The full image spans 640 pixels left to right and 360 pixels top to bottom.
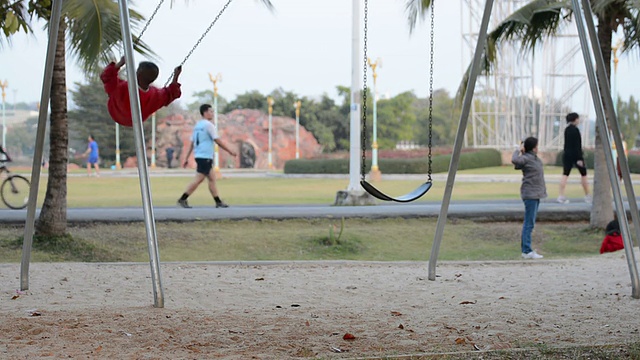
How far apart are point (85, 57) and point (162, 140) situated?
152 feet

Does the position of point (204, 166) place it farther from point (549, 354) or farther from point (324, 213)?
point (549, 354)

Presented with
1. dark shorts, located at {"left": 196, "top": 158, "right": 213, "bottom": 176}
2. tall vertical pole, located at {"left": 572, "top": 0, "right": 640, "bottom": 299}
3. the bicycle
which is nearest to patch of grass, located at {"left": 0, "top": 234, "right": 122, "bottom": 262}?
dark shorts, located at {"left": 196, "top": 158, "right": 213, "bottom": 176}

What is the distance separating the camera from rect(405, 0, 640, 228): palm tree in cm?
1307

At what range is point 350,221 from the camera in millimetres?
13844

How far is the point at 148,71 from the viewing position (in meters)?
7.01

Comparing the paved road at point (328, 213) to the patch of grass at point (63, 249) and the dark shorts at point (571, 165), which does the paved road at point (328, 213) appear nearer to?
the dark shorts at point (571, 165)

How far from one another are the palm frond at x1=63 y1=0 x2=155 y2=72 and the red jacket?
3251 mm

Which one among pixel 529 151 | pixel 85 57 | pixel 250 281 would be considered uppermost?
pixel 85 57

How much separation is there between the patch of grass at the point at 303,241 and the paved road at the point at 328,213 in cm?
27

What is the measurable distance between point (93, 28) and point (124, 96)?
4.21 metres

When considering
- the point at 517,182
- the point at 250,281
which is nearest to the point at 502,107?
the point at 517,182

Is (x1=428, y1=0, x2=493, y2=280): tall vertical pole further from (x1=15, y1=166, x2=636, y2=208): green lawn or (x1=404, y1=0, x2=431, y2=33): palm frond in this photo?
(x1=15, y1=166, x2=636, y2=208): green lawn

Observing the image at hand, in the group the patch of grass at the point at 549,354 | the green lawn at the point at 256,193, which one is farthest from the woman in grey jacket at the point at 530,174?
the green lawn at the point at 256,193

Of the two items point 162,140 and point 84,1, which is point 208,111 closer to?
point 84,1
